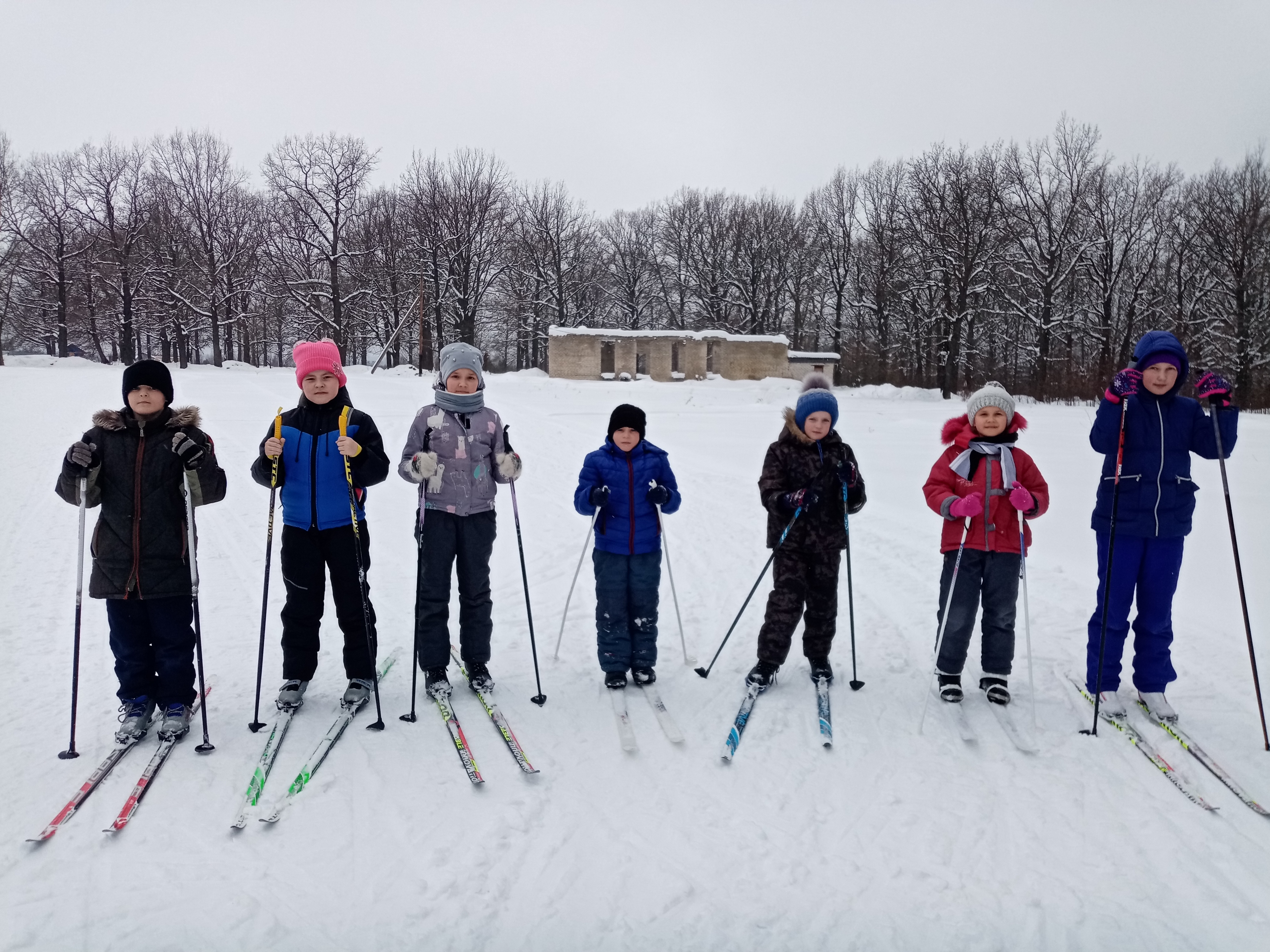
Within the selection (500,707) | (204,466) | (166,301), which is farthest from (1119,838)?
(166,301)

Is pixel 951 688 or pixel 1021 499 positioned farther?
pixel 951 688

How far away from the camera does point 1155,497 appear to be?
3.91 m

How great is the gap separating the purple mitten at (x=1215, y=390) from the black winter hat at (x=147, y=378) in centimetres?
535

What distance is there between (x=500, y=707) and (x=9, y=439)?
13.2m

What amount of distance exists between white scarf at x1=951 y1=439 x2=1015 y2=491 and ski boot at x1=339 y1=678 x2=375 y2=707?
3.58 meters

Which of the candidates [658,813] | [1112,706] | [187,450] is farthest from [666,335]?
[658,813]

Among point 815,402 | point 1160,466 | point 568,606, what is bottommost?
point 568,606

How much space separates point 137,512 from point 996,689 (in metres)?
4.78

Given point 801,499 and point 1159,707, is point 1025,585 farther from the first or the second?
point 801,499

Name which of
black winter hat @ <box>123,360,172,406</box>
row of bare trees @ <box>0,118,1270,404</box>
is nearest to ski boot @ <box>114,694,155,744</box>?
black winter hat @ <box>123,360,172,406</box>

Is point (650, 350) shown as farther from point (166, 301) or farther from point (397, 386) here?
point (166, 301)

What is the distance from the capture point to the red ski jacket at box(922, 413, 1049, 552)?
404 cm

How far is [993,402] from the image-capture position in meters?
4.09

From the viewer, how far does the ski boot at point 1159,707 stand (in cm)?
384
